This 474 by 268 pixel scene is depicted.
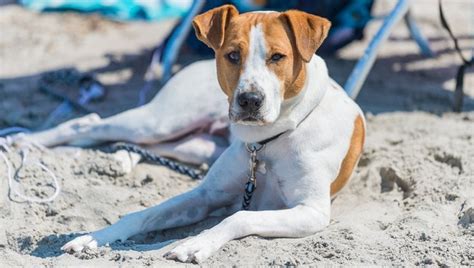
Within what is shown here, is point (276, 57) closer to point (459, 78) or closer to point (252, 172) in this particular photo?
point (252, 172)

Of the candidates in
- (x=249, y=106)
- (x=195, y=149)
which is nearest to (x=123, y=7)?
(x=195, y=149)

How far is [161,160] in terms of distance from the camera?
5273 mm

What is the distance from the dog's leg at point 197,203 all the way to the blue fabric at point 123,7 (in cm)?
332

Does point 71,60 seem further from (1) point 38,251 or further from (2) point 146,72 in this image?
(1) point 38,251

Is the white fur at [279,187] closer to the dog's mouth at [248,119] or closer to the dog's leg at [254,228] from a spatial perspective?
the dog's leg at [254,228]

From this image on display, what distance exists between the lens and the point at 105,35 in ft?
26.9

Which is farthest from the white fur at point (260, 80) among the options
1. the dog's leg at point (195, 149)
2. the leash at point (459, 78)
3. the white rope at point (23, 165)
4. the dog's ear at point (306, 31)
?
the leash at point (459, 78)

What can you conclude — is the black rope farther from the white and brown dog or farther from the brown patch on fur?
the brown patch on fur

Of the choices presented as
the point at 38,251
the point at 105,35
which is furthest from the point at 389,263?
the point at 105,35

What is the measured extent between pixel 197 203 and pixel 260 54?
0.93 meters

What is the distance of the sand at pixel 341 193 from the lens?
3.83 meters

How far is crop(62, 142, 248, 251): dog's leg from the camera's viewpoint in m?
4.30

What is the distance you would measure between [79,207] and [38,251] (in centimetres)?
53

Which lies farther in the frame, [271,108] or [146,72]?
[146,72]
